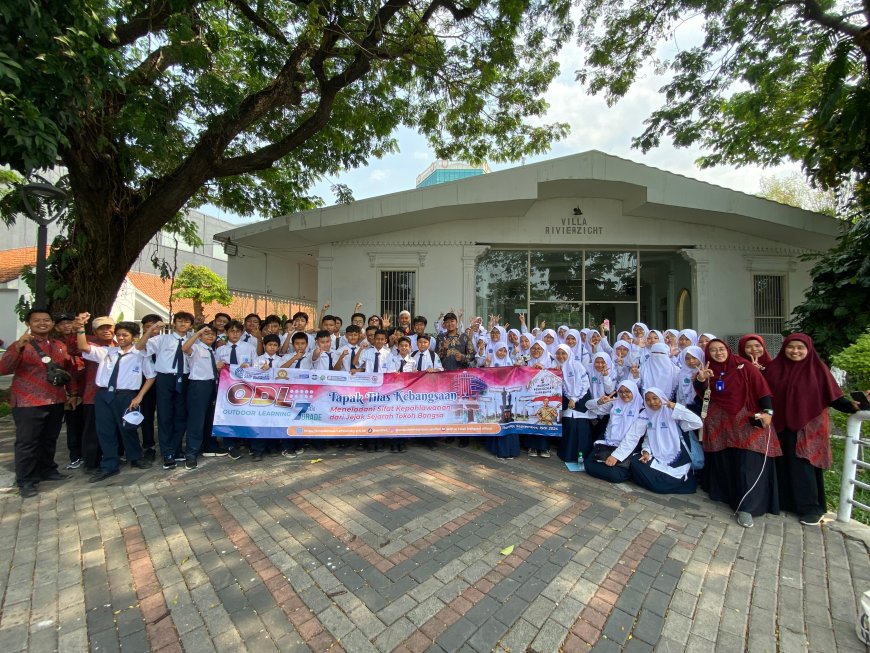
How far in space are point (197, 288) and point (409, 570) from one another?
28.5 metres

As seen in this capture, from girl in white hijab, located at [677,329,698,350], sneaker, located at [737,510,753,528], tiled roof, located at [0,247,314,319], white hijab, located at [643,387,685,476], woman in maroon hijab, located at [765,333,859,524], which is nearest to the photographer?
sneaker, located at [737,510,753,528]

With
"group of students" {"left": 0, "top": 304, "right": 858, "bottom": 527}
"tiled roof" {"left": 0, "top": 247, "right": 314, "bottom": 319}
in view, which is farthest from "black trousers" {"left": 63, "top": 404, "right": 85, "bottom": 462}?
"tiled roof" {"left": 0, "top": 247, "right": 314, "bottom": 319}

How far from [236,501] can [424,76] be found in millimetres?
8087

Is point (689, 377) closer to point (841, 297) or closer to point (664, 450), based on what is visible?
point (664, 450)

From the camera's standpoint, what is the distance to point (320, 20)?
5895 millimetres

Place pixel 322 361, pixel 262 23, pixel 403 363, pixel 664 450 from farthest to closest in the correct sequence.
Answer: pixel 262 23
pixel 403 363
pixel 322 361
pixel 664 450

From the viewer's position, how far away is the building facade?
29.2 feet

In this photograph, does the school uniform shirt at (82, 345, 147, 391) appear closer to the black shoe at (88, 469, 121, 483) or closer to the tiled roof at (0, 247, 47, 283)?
the black shoe at (88, 469, 121, 483)

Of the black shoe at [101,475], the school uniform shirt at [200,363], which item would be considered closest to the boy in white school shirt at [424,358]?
the school uniform shirt at [200,363]

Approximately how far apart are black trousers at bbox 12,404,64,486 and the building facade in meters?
5.97

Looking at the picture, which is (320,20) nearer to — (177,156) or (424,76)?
(424,76)

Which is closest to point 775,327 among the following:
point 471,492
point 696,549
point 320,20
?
point 696,549

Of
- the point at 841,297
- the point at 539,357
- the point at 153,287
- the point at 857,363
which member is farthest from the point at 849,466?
the point at 153,287

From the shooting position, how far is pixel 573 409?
5.05 m
